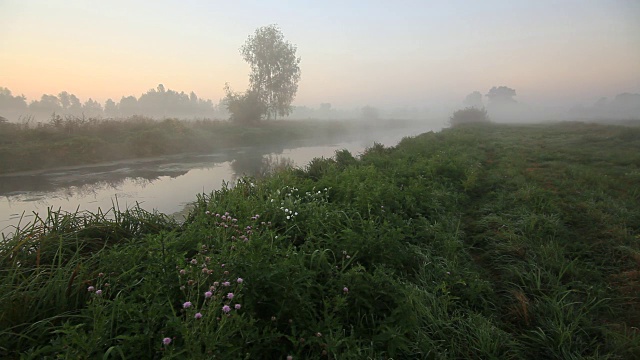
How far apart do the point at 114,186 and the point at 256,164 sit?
7.04 m

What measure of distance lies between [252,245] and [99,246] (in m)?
2.65

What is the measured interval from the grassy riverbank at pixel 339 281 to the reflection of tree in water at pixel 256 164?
7.80 meters

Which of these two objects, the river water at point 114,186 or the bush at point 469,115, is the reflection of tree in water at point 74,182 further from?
the bush at point 469,115

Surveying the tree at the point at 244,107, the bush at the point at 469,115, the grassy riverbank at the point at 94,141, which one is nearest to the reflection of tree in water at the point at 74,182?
the grassy riverbank at the point at 94,141

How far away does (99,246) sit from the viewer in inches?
153

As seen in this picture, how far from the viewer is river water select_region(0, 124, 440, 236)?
25.4 ft

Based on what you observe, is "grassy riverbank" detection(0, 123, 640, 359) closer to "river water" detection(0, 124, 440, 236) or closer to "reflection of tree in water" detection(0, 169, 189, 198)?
"river water" detection(0, 124, 440, 236)

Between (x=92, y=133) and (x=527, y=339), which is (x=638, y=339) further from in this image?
(x=92, y=133)

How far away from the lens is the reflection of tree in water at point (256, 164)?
13.7 metres

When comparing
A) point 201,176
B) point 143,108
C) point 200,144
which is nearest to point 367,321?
point 201,176

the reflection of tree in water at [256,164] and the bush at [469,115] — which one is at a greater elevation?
the bush at [469,115]

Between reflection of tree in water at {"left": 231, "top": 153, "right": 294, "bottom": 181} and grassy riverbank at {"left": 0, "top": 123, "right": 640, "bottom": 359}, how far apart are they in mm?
7800

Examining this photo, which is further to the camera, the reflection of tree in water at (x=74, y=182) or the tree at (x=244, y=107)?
the tree at (x=244, y=107)

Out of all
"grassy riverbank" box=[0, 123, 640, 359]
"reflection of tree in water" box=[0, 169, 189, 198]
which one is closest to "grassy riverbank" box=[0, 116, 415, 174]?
"reflection of tree in water" box=[0, 169, 189, 198]
